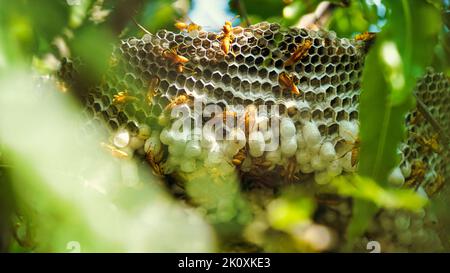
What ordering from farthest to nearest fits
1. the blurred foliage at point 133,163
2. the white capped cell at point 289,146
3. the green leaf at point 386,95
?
the white capped cell at point 289,146, the green leaf at point 386,95, the blurred foliage at point 133,163

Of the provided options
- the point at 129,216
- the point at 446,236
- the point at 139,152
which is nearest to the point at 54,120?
the point at 129,216

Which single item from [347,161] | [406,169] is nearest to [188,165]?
[347,161]

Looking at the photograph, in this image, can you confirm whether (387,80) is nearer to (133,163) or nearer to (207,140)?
(207,140)

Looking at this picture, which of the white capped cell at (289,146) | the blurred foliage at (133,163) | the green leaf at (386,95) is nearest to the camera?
the blurred foliage at (133,163)

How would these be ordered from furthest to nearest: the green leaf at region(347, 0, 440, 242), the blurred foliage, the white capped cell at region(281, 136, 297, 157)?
the white capped cell at region(281, 136, 297, 157) → the green leaf at region(347, 0, 440, 242) → the blurred foliage

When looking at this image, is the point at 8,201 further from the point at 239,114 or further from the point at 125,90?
the point at 239,114

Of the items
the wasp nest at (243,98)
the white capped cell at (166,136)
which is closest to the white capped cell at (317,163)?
the wasp nest at (243,98)

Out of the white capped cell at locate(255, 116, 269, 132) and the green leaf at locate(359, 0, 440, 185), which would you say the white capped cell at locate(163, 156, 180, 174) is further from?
the green leaf at locate(359, 0, 440, 185)

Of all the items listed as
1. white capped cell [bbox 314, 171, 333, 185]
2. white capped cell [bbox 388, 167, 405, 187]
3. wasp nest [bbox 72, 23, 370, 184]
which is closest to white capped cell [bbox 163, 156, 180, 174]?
wasp nest [bbox 72, 23, 370, 184]

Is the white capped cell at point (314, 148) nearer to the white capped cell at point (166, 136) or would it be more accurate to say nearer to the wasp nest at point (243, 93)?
the wasp nest at point (243, 93)
